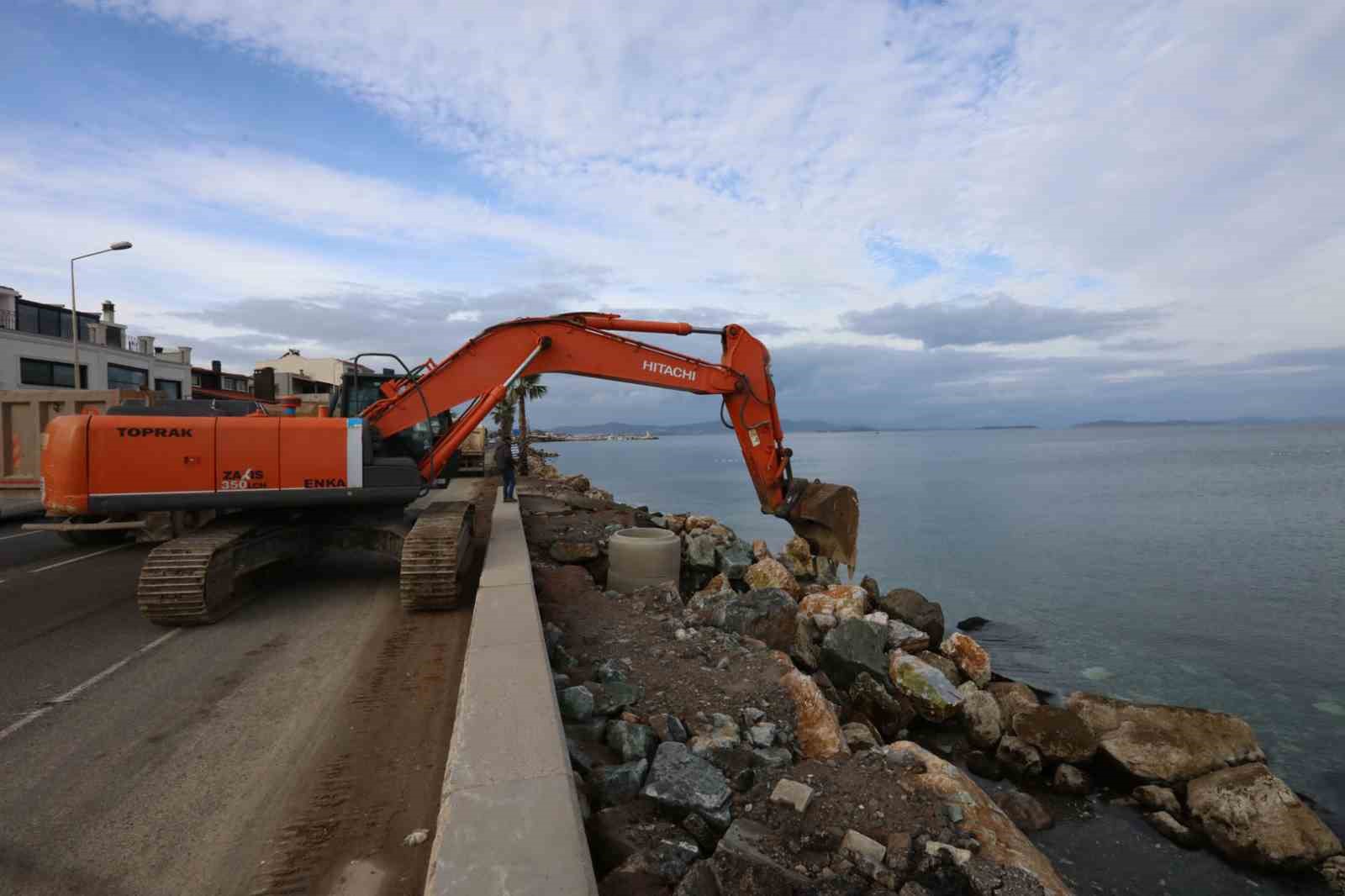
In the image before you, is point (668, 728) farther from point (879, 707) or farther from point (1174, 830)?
point (1174, 830)

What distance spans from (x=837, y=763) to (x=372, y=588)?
271 inches

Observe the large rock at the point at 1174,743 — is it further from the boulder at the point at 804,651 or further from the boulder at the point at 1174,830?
the boulder at the point at 804,651

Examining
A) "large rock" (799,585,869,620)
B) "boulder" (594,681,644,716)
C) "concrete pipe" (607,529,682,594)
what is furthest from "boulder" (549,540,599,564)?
"boulder" (594,681,644,716)

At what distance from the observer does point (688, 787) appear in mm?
4477

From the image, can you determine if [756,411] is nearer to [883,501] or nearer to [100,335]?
[883,501]

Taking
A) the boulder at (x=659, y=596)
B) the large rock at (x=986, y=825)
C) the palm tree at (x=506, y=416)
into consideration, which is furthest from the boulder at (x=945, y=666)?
the palm tree at (x=506, y=416)

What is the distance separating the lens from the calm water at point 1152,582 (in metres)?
10.9

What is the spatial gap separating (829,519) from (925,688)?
8.26 ft

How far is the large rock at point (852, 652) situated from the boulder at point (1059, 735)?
1.69m

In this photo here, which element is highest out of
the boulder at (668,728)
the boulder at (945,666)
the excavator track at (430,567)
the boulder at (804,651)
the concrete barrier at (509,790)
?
the excavator track at (430,567)

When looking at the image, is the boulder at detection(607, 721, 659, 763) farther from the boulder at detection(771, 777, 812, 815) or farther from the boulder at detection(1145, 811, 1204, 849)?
the boulder at detection(1145, 811, 1204, 849)

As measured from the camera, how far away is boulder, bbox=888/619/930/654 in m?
10.2

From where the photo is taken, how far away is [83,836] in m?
4.02

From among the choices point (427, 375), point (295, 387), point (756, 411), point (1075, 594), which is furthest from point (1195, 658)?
point (295, 387)
